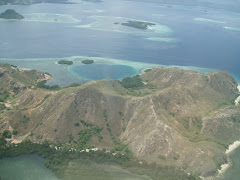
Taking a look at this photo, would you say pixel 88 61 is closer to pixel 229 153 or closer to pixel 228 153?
pixel 228 153

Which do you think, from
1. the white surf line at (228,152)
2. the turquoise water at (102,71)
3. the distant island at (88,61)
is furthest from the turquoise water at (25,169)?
the distant island at (88,61)

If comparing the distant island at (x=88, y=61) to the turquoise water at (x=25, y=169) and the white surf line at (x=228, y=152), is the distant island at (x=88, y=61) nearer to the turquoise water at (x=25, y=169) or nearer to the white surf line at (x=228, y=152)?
the turquoise water at (x=25, y=169)

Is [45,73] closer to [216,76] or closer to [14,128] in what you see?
[14,128]

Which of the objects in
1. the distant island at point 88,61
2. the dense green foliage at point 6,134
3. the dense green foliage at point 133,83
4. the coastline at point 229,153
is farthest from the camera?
the distant island at point 88,61

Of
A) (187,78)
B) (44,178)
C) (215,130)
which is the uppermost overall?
(187,78)

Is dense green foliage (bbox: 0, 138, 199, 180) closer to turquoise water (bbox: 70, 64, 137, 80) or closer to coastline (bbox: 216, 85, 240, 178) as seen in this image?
coastline (bbox: 216, 85, 240, 178)

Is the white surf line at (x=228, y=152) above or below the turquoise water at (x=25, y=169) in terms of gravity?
above

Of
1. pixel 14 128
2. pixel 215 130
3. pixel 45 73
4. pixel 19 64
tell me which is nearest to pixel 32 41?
pixel 19 64
